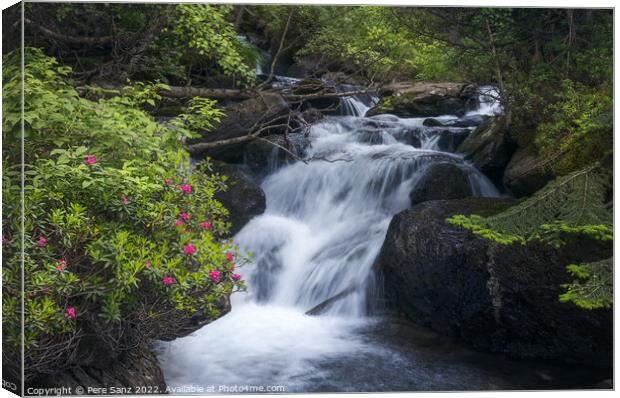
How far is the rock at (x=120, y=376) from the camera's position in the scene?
4.27 metres

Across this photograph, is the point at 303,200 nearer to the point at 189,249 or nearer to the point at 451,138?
the point at 451,138

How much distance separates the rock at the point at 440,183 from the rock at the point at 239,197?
1.25 m

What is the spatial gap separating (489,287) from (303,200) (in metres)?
1.66

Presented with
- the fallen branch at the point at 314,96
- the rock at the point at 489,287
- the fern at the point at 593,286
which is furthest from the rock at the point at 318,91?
the fern at the point at 593,286

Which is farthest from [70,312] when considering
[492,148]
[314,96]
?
[492,148]

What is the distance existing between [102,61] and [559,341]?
12.4 ft

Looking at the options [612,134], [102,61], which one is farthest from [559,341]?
[102,61]

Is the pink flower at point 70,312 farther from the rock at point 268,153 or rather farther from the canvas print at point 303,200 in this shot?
the rock at point 268,153

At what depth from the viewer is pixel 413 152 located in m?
6.69

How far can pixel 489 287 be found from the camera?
5.36 meters

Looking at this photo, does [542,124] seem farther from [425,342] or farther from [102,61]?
[102,61]

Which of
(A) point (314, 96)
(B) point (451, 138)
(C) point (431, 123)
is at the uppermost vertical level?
(A) point (314, 96)

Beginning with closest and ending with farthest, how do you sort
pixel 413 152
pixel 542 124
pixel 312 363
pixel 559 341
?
pixel 312 363 < pixel 559 341 < pixel 542 124 < pixel 413 152

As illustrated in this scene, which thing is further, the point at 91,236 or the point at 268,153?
the point at 268,153
